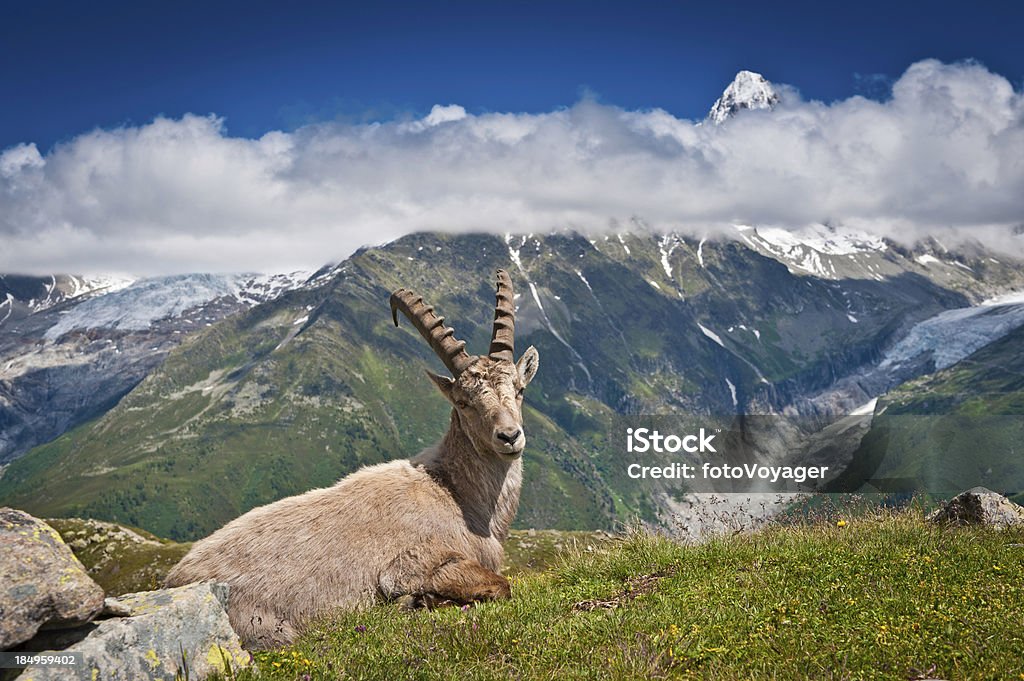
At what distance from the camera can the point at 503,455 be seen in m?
14.0

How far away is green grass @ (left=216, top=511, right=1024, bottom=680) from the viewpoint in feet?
27.3

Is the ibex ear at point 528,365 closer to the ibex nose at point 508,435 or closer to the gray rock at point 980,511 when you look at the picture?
the ibex nose at point 508,435

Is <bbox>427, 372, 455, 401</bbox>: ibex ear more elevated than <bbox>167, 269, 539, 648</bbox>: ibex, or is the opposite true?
<bbox>427, 372, 455, 401</bbox>: ibex ear

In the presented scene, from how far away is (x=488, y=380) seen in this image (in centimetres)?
1466

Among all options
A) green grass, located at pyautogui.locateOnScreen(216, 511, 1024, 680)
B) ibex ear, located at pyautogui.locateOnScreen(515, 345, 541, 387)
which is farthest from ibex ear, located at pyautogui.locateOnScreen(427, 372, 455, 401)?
green grass, located at pyautogui.locateOnScreen(216, 511, 1024, 680)

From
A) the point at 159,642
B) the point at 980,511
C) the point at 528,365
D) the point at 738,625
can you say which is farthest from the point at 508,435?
the point at 980,511

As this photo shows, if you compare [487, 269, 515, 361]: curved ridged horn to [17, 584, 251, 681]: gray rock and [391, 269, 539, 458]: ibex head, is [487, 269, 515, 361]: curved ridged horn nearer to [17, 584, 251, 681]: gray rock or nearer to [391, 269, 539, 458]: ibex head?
[391, 269, 539, 458]: ibex head

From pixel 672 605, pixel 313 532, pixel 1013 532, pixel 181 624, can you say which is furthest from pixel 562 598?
pixel 1013 532

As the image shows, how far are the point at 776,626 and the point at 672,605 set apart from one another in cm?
153

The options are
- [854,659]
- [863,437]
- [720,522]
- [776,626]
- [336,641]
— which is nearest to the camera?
[854,659]

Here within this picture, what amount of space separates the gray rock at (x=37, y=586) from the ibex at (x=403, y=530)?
3.45 metres

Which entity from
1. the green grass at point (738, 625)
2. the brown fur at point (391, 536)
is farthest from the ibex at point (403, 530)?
the green grass at point (738, 625)

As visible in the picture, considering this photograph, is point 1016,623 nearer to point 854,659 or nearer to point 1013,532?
point 854,659

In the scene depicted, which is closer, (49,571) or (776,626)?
(49,571)
